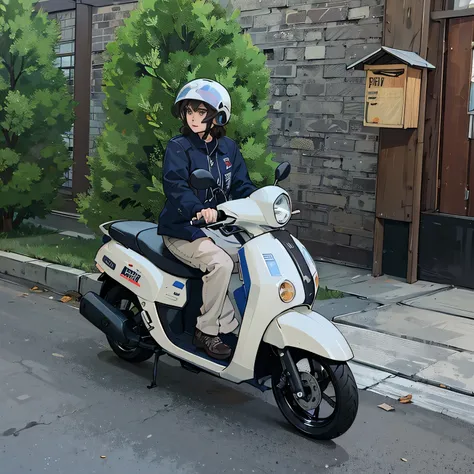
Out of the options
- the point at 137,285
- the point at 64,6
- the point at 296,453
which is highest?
the point at 64,6

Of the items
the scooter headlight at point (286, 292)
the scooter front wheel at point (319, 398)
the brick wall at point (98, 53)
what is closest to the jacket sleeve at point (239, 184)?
the scooter headlight at point (286, 292)

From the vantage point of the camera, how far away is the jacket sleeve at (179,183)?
4609mm

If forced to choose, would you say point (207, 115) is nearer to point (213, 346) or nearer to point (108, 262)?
point (108, 262)

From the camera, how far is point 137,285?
501 cm

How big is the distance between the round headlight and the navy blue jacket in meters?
0.49

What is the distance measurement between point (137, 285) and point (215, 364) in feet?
2.58

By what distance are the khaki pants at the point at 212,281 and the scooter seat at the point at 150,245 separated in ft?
0.27

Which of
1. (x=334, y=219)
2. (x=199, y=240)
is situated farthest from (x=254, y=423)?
A: (x=334, y=219)

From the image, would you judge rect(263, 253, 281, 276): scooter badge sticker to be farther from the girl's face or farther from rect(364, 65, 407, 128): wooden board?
rect(364, 65, 407, 128): wooden board

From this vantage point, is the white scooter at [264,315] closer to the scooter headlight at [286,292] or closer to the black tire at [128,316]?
the scooter headlight at [286,292]

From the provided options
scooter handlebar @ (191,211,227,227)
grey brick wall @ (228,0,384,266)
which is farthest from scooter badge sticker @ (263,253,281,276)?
grey brick wall @ (228,0,384,266)

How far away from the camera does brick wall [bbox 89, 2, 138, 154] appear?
11508 mm

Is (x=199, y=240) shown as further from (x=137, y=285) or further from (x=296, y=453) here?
(x=296, y=453)

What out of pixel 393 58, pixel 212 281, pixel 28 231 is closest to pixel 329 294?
pixel 393 58
